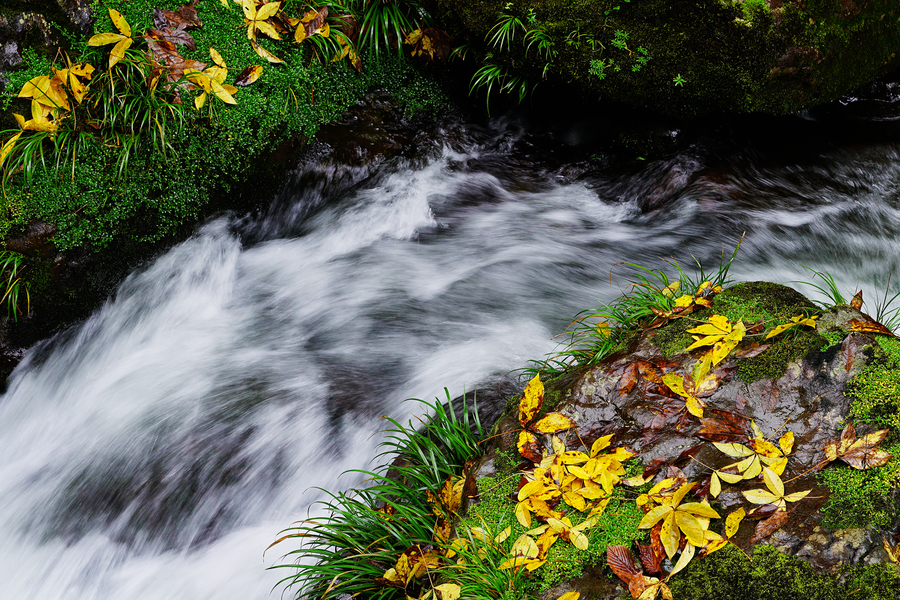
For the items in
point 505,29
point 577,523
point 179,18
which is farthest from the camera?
point 505,29

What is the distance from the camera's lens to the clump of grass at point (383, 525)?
240cm

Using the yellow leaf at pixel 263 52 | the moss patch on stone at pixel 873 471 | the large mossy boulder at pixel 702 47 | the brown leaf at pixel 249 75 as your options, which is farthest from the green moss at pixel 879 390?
the yellow leaf at pixel 263 52

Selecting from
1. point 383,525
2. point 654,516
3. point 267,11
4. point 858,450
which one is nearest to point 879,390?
point 858,450

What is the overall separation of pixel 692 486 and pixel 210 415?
2.81 metres

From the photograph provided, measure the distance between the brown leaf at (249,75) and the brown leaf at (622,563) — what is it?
14.2ft

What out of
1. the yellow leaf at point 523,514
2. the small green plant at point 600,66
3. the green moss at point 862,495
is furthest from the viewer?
the small green plant at point 600,66

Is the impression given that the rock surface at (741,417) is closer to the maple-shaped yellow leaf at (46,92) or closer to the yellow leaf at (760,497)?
the yellow leaf at (760,497)

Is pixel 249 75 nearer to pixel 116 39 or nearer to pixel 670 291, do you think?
pixel 116 39

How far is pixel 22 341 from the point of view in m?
4.05

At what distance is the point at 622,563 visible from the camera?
1.91 m

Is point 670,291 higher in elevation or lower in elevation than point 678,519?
higher

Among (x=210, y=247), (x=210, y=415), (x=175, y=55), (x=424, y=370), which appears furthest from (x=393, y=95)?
(x=210, y=415)

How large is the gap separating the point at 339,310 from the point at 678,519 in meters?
2.83

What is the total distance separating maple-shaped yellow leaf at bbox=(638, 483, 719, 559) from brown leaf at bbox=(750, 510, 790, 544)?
5.0 inches
